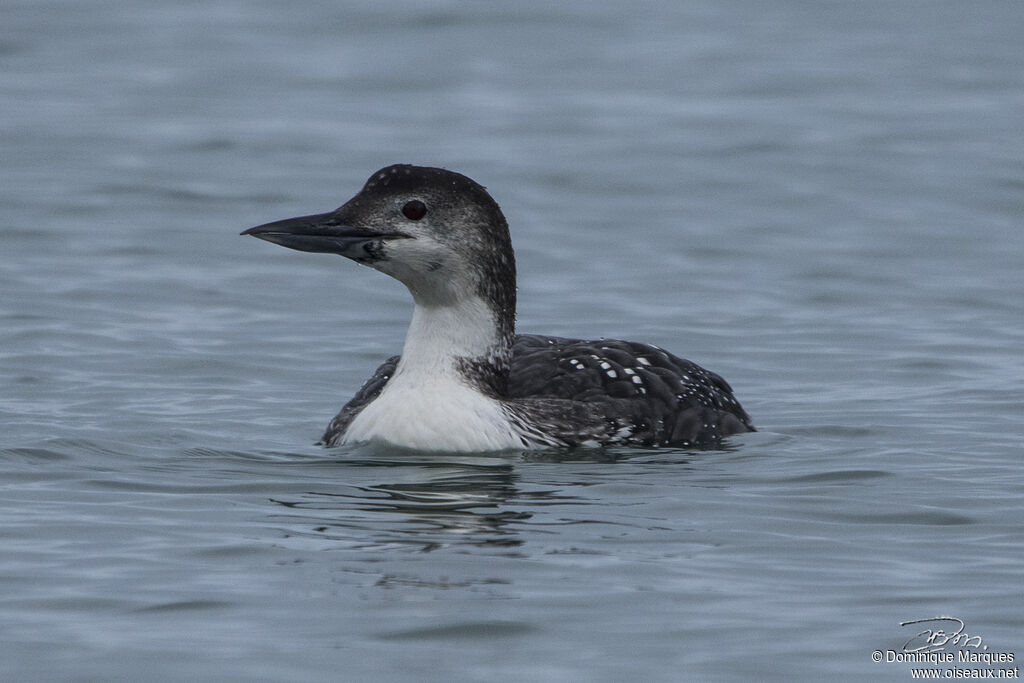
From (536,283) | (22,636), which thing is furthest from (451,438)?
(536,283)

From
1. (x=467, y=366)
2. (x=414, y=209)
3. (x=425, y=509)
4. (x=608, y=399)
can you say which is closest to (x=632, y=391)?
(x=608, y=399)

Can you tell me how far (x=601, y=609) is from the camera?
5777mm

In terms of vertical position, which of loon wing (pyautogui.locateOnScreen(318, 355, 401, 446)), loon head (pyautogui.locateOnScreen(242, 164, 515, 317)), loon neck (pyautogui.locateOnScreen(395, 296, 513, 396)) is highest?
loon head (pyautogui.locateOnScreen(242, 164, 515, 317))

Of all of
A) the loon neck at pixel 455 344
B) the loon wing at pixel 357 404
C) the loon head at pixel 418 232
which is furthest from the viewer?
the loon wing at pixel 357 404

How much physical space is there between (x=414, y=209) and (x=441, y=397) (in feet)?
2.48

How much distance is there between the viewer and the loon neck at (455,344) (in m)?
8.13

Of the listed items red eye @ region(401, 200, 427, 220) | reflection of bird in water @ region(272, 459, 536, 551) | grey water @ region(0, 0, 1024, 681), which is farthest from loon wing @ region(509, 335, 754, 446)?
red eye @ region(401, 200, 427, 220)

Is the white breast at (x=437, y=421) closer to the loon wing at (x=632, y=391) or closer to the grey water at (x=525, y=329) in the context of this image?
the grey water at (x=525, y=329)

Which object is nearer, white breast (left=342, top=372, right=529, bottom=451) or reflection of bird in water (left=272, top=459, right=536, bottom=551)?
reflection of bird in water (left=272, top=459, right=536, bottom=551)

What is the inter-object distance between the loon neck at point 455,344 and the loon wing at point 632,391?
0.85 feet

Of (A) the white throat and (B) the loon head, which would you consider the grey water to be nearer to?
(A) the white throat

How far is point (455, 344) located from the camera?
8195 mm

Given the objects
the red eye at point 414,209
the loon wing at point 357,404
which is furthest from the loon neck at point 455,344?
the red eye at point 414,209

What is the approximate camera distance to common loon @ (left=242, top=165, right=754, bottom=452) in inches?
311
